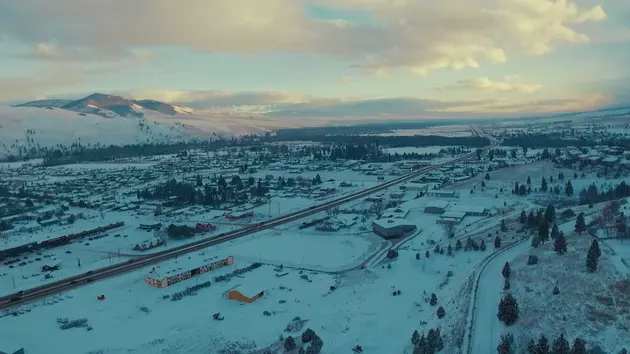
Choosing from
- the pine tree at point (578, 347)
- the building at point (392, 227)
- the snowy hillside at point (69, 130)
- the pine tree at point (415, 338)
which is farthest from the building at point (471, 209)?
the snowy hillside at point (69, 130)

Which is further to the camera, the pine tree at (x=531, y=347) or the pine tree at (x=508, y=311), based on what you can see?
the pine tree at (x=508, y=311)

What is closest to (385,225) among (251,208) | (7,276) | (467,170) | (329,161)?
(251,208)

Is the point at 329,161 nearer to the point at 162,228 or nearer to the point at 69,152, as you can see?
the point at 162,228

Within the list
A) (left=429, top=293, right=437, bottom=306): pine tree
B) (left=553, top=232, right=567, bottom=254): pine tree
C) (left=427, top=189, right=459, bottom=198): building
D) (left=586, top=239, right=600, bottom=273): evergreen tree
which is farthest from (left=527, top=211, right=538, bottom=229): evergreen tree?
(left=427, top=189, right=459, bottom=198): building

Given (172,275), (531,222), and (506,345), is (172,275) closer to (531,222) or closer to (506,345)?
(506,345)

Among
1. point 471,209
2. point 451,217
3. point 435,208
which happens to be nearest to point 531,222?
point 451,217

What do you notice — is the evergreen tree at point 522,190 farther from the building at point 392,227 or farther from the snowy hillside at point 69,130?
the snowy hillside at point 69,130
